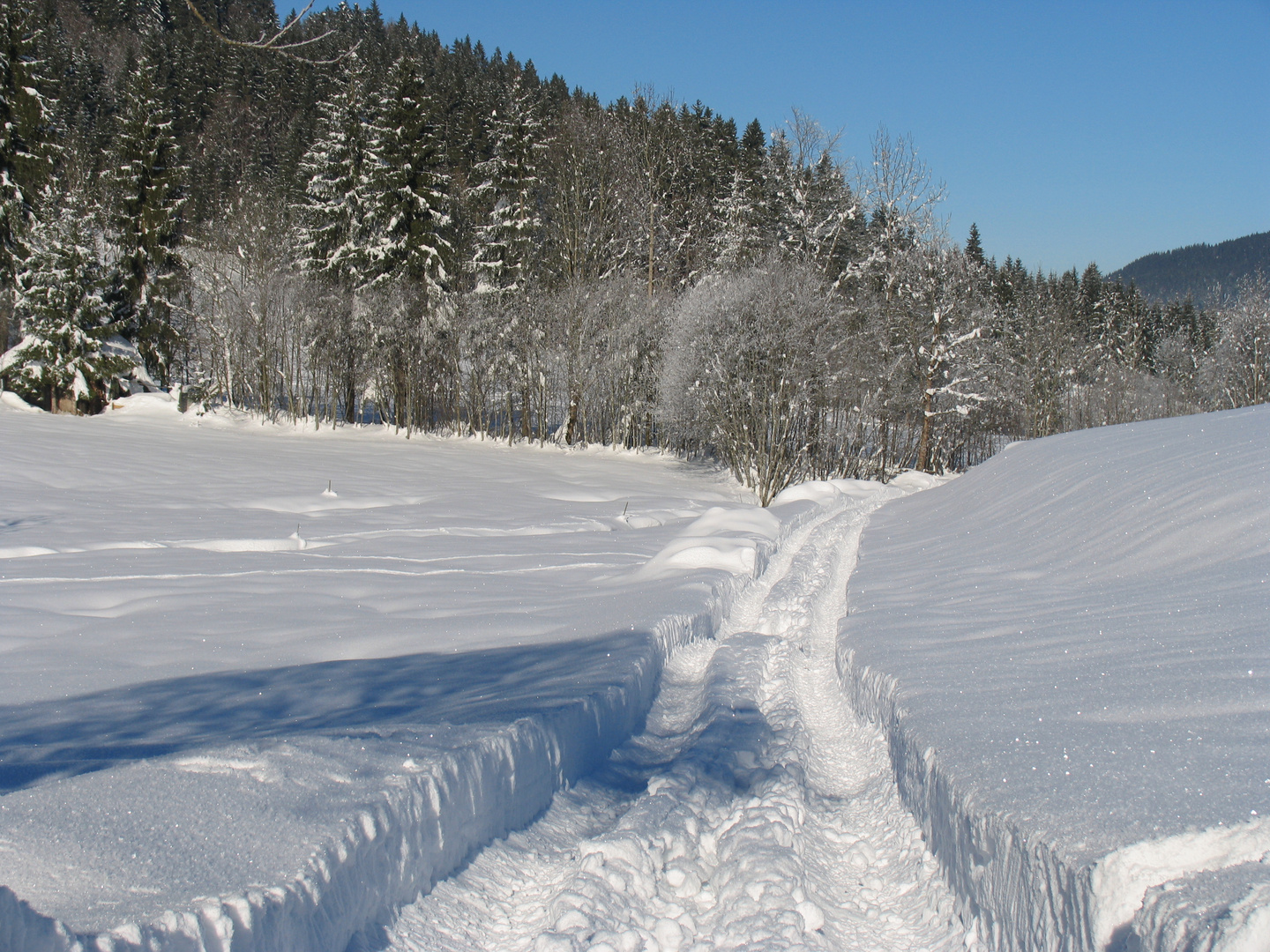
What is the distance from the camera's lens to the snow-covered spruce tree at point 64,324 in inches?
1101

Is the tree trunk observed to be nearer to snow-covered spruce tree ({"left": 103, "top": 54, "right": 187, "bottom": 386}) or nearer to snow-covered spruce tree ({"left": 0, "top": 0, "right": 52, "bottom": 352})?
snow-covered spruce tree ({"left": 103, "top": 54, "right": 187, "bottom": 386})

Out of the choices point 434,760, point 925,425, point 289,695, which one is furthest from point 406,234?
point 434,760

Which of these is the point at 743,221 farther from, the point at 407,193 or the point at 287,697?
the point at 287,697

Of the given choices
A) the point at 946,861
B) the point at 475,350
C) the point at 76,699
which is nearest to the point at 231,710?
the point at 76,699

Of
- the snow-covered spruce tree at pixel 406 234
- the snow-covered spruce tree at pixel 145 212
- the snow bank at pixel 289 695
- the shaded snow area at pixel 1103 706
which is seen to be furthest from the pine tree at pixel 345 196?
the shaded snow area at pixel 1103 706

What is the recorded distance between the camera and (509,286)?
32.8m

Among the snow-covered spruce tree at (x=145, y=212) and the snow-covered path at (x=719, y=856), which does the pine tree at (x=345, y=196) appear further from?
the snow-covered path at (x=719, y=856)

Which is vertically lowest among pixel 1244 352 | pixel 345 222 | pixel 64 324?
pixel 64 324

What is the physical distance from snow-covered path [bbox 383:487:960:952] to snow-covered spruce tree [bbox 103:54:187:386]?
114 ft

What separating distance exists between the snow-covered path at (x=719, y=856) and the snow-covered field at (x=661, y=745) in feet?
0.06

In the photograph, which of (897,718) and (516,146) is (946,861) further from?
(516,146)

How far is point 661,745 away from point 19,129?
114 feet

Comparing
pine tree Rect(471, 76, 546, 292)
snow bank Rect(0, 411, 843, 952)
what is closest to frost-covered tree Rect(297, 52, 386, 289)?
pine tree Rect(471, 76, 546, 292)

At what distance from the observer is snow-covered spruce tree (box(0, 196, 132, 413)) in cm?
2797
